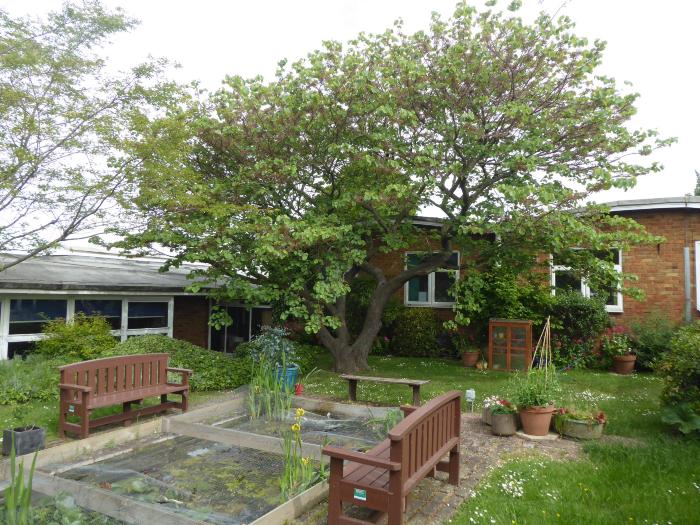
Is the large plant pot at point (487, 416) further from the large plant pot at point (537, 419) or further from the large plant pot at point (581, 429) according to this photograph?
the large plant pot at point (581, 429)

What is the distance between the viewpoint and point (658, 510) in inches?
157

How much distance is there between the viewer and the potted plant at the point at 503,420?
20.7ft

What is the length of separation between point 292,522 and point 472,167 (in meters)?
7.62

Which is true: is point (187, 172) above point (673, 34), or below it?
below

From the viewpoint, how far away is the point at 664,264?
12273 millimetres

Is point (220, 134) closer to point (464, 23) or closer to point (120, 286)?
point (120, 286)

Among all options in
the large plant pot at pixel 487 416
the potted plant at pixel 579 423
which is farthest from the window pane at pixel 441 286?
the potted plant at pixel 579 423

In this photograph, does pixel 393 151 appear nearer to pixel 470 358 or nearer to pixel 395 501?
pixel 470 358

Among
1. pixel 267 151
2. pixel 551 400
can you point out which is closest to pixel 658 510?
pixel 551 400

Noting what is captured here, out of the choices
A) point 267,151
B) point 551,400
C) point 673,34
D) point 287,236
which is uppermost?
point 673,34

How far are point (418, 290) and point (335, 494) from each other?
12195 millimetres

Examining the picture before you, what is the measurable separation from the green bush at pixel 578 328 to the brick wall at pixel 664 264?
43.7 inches

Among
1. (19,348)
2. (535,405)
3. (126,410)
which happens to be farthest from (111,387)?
(535,405)

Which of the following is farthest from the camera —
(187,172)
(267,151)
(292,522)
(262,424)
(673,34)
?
(267,151)
